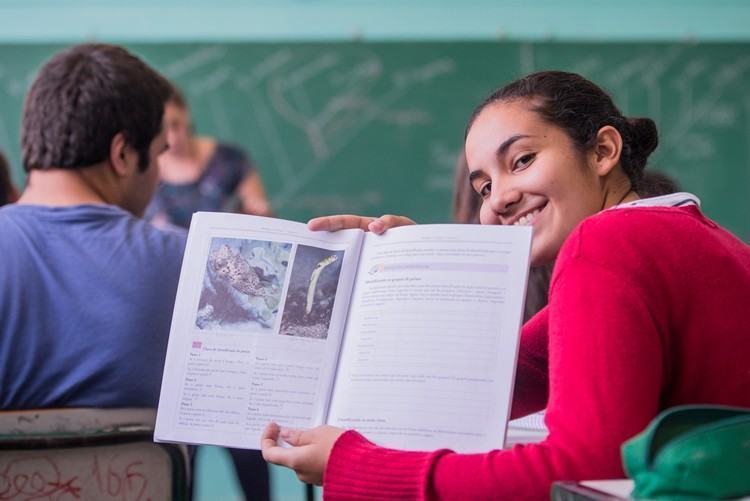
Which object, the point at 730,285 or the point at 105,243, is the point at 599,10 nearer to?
the point at 105,243

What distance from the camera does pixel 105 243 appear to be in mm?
1807

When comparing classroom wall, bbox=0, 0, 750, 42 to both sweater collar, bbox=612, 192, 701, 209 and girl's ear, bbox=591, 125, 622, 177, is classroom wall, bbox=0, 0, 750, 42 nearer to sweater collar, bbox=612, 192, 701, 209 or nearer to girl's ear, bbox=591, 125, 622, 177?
girl's ear, bbox=591, 125, 622, 177

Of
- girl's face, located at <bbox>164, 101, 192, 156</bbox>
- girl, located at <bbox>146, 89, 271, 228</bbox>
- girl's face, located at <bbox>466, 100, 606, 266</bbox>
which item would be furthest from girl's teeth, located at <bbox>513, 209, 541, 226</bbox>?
girl's face, located at <bbox>164, 101, 192, 156</bbox>

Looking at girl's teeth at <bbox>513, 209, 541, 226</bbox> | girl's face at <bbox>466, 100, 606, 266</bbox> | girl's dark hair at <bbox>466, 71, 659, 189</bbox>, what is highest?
girl's dark hair at <bbox>466, 71, 659, 189</bbox>

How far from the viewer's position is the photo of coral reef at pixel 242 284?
4.40ft

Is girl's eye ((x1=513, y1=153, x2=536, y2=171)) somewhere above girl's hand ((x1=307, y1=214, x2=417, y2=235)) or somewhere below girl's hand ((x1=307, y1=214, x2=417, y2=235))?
above

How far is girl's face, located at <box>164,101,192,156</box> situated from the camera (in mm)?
4133

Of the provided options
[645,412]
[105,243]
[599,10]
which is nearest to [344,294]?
[645,412]

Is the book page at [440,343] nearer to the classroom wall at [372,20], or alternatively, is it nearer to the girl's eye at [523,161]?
the girl's eye at [523,161]

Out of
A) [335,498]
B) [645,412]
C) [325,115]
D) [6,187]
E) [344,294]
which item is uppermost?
[325,115]

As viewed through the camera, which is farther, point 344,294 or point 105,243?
point 105,243

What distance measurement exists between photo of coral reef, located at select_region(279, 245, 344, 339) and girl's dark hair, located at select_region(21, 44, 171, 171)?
2.78ft

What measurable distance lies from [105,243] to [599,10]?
352 centimetres

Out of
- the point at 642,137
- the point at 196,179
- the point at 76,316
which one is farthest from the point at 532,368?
the point at 196,179
